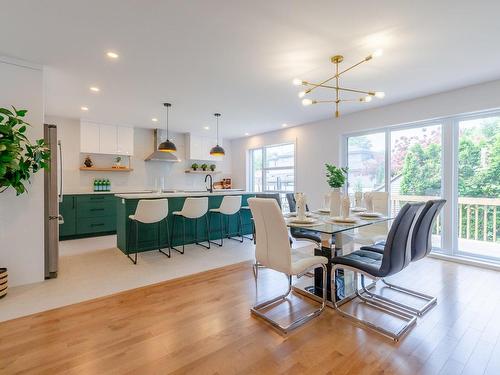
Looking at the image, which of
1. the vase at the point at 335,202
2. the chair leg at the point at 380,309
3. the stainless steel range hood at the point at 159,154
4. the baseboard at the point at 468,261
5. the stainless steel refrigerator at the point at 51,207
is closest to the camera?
the chair leg at the point at 380,309

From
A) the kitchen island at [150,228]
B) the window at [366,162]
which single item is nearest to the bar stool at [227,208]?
the kitchen island at [150,228]

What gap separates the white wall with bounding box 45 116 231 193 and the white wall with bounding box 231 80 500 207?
5.49 ft

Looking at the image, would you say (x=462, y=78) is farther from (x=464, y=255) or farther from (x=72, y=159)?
(x=72, y=159)

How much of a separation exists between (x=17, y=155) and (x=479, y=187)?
5.93 meters

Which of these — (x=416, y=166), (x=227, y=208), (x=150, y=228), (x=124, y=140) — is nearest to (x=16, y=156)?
(x=150, y=228)

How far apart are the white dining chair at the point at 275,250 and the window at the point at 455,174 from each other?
303 cm

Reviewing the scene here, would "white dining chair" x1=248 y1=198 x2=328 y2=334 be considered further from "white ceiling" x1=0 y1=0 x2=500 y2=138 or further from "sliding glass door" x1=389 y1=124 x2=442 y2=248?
"sliding glass door" x1=389 y1=124 x2=442 y2=248

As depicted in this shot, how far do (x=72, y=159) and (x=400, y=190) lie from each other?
6.79m

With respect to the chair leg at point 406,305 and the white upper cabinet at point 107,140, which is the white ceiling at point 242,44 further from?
the chair leg at point 406,305

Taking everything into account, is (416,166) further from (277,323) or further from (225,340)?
(225,340)

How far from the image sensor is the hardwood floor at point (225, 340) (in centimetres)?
167

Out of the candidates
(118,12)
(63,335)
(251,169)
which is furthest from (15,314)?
(251,169)

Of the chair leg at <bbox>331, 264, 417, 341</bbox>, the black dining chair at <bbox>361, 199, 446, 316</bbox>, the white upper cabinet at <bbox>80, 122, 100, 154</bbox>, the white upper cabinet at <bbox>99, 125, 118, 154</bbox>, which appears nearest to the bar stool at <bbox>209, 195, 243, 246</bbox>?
the chair leg at <bbox>331, 264, 417, 341</bbox>

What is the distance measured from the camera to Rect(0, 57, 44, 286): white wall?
112 inches
